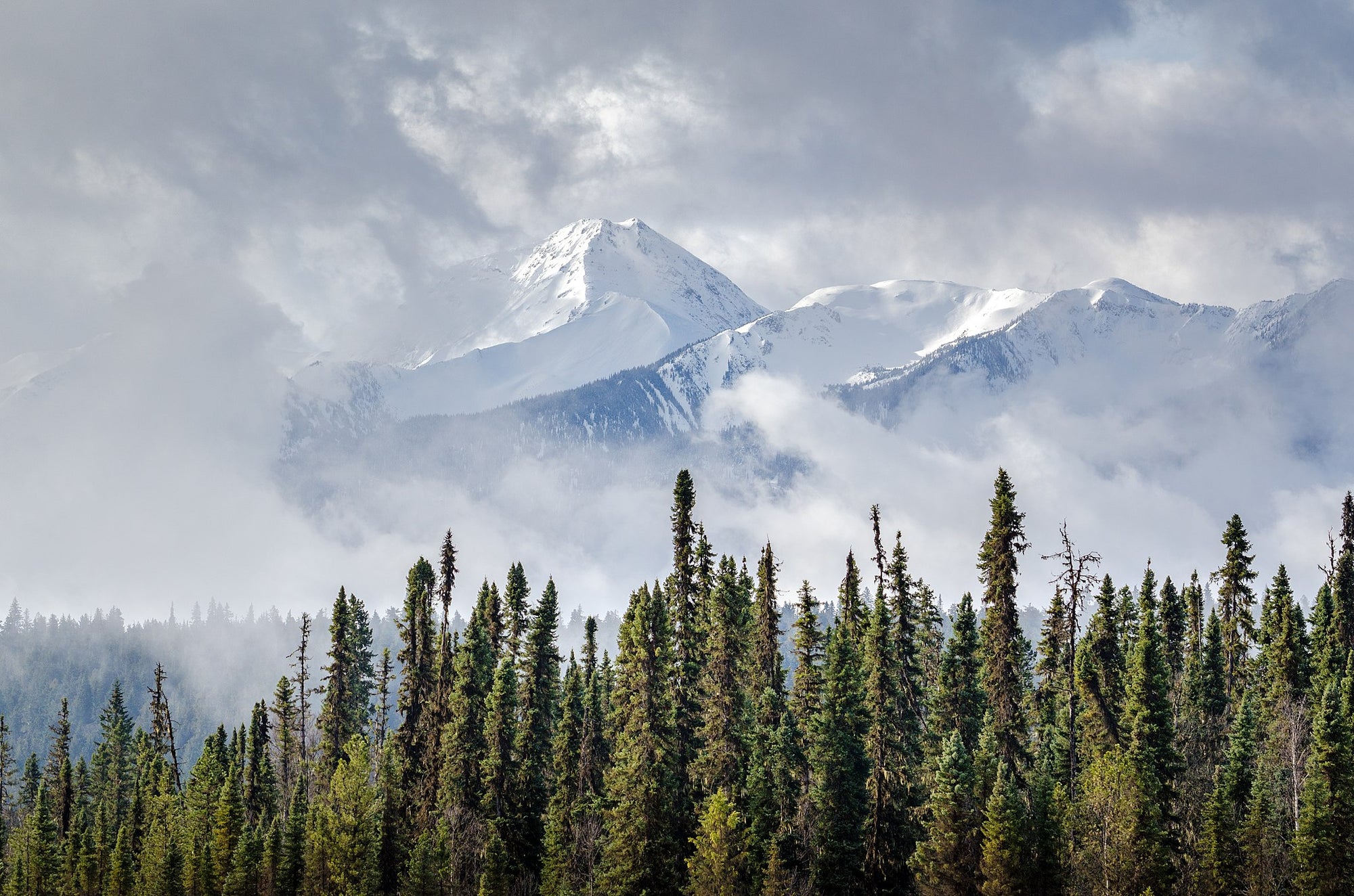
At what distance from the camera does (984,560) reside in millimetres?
61688

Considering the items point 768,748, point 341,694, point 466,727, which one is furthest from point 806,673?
point 341,694

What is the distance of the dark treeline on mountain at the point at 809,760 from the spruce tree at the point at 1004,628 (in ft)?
0.47

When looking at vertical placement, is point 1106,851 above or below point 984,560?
below

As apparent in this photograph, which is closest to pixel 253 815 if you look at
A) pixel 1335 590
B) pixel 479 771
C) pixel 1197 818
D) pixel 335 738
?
pixel 335 738

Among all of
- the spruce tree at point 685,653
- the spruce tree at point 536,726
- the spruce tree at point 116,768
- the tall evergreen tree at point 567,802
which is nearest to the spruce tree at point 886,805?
the spruce tree at point 685,653

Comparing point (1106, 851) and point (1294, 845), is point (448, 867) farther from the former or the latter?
point (1294, 845)

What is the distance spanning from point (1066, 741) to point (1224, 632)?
83.4 ft

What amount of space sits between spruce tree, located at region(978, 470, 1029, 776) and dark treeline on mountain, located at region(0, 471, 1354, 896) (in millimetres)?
144

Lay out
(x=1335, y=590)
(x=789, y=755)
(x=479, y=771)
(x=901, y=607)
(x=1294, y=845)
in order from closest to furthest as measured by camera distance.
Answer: (x=1294, y=845), (x=789, y=755), (x=901, y=607), (x=479, y=771), (x=1335, y=590)

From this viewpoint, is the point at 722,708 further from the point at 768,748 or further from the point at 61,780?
the point at 61,780

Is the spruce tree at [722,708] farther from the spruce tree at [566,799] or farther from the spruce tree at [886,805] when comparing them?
the spruce tree at [566,799]

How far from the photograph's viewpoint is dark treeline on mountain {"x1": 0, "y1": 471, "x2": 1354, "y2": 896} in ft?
202

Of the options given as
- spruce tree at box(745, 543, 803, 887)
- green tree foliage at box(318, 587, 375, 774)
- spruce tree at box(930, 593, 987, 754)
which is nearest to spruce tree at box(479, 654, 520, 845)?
spruce tree at box(745, 543, 803, 887)

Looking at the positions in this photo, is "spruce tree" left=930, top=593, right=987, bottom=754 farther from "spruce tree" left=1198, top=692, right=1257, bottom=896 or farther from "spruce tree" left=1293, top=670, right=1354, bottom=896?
"spruce tree" left=1293, top=670, right=1354, bottom=896
